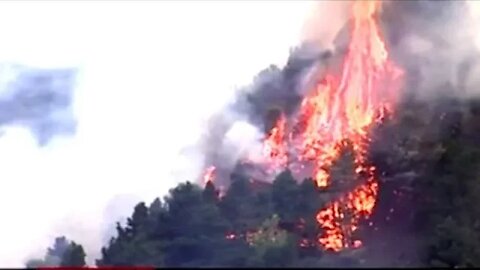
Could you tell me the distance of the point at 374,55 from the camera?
18.8m

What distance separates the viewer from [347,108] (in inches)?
734

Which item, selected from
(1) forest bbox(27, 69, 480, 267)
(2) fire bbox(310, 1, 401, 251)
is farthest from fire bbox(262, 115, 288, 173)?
(1) forest bbox(27, 69, 480, 267)

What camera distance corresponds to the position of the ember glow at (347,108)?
1795 cm

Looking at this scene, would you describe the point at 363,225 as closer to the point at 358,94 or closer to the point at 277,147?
the point at 277,147

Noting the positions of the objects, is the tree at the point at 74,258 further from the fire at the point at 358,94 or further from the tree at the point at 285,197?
the fire at the point at 358,94

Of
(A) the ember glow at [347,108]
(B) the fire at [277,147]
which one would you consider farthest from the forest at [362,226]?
(B) the fire at [277,147]

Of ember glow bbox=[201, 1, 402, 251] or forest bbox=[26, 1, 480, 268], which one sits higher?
ember glow bbox=[201, 1, 402, 251]

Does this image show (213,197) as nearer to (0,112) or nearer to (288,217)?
(288,217)

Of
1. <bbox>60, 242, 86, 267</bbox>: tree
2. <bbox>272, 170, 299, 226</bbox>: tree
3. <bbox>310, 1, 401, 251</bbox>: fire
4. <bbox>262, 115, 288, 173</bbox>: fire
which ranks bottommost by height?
<bbox>60, 242, 86, 267</bbox>: tree

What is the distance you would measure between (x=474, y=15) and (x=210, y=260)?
817cm

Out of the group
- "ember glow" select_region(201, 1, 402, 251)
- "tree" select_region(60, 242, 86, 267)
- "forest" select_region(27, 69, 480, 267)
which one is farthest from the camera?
"ember glow" select_region(201, 1, 402, 251)

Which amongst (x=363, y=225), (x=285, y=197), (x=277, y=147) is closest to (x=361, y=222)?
(x=363, y=225)

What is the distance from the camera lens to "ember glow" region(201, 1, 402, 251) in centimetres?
1795

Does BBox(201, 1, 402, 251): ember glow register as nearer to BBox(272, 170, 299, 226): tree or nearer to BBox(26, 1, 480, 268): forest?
BBox(26, 1, 480, 268): forest
